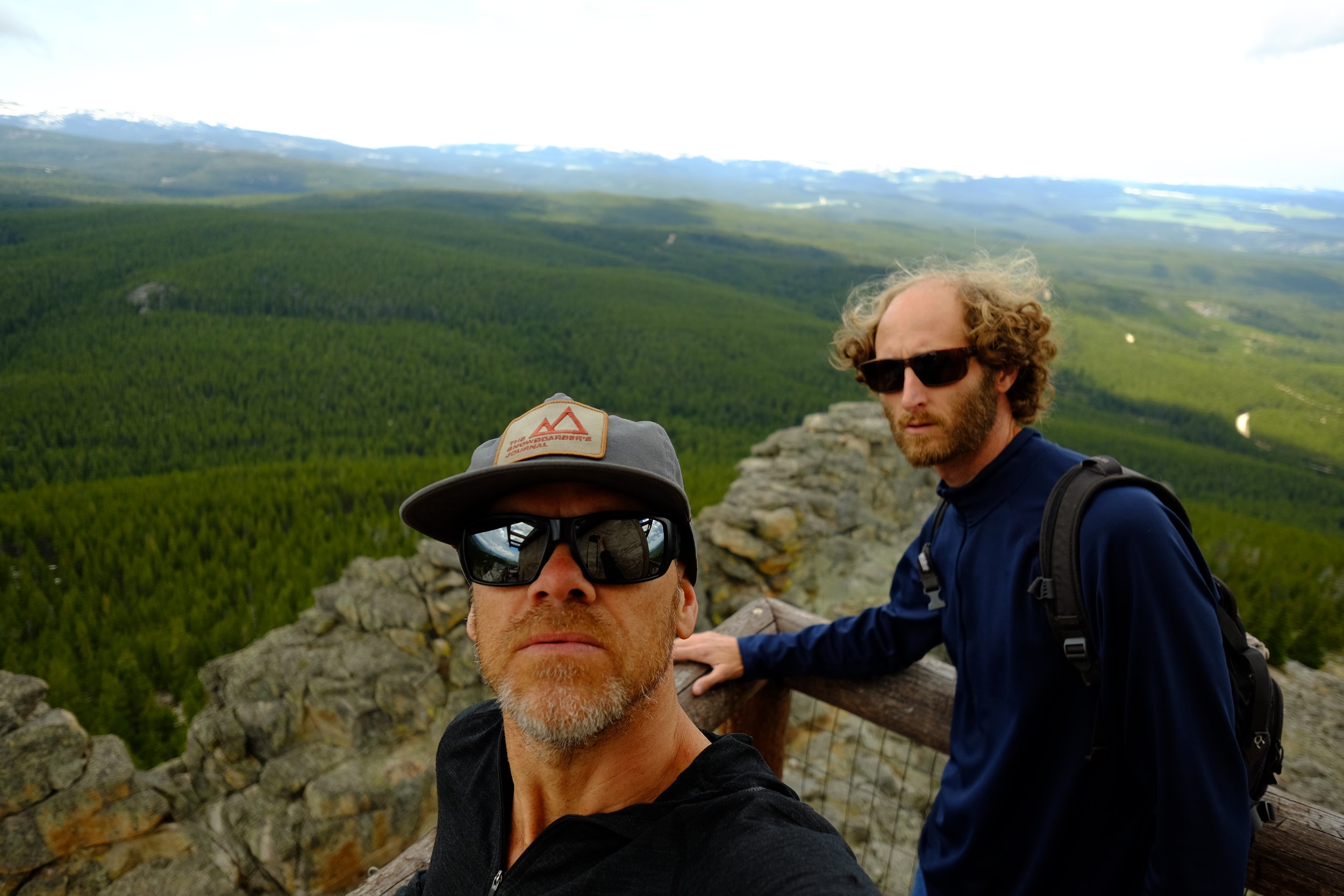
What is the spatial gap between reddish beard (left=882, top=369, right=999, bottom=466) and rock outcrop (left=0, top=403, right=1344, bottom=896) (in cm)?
210

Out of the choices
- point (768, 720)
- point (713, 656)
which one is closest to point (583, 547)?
point (713, 656)

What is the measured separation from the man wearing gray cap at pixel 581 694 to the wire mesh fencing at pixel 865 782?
3197 millimetres

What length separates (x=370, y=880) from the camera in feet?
4.72

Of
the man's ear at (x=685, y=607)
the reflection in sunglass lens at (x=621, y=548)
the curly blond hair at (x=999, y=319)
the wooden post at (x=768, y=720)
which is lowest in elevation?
the wooden post at (x=768, y=720)

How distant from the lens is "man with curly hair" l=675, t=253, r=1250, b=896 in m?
1.42

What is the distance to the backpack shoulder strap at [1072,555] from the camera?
5.09 feet

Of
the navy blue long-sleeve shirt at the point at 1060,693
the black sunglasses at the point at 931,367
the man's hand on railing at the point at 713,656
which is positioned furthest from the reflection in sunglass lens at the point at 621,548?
the black sunglasses at the point at 931,367

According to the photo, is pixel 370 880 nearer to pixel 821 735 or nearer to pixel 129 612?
pixel 821 735

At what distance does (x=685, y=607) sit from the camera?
1.59 m

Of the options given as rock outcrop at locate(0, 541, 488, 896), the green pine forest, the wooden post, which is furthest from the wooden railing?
rock outcrop at locate(0, 541, 488, 896)

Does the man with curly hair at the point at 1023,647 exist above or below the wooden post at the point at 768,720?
above

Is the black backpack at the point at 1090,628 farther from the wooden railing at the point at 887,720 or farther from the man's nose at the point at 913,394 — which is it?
the man's nose at the point at 913,394

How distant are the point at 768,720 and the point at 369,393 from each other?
1496 inches

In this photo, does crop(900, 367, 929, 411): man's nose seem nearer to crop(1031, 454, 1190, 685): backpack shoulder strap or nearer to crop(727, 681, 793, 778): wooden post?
crop(1031, 454, 1190, 685): backpack shoulder strap
